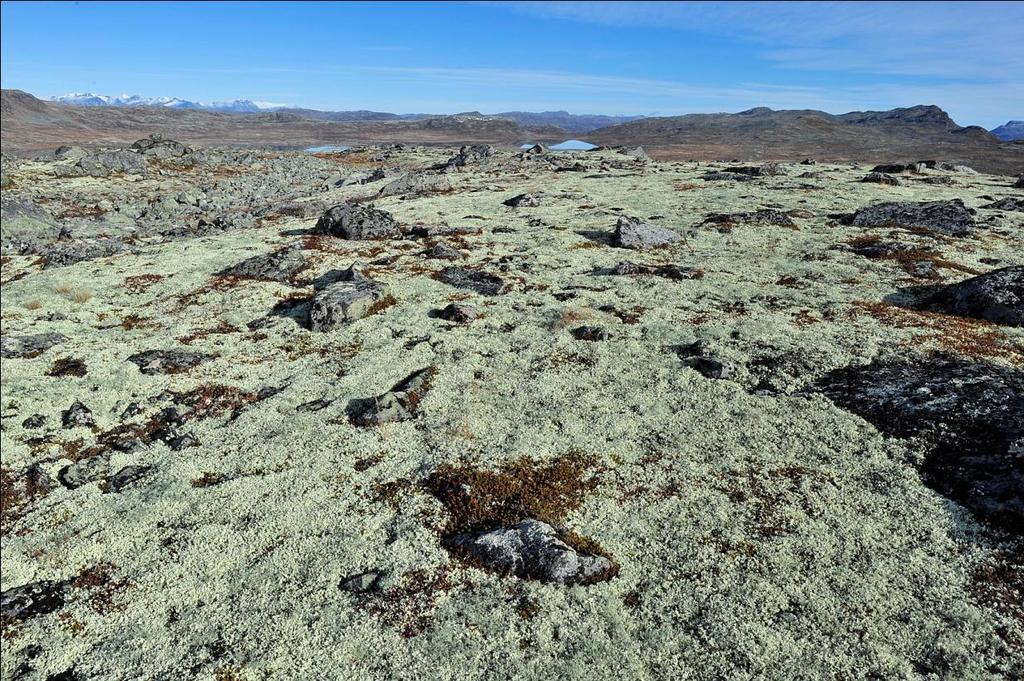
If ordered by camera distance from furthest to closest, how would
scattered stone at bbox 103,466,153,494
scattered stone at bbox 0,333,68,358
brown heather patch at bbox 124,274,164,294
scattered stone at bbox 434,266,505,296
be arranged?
brown heather patch at bbox 124,274,164,294
scattered stone at bbox 434,266,505,296
scattered stone at bbox 0,333,68,358
scattered stone at bbox 103,466,153,494

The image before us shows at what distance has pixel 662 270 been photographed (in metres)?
29.3

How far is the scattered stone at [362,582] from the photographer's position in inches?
462

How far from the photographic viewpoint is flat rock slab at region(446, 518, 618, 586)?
1161cm

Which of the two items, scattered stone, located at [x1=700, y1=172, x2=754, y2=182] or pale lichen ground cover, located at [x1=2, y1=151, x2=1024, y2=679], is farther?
scattered stone, located at [x1=700, y1=172, x2=754, y2=182]

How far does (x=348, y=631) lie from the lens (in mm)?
10766

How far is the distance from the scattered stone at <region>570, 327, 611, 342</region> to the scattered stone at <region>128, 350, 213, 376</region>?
14.5m

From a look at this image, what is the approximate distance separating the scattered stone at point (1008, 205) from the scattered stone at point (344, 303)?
143 feet

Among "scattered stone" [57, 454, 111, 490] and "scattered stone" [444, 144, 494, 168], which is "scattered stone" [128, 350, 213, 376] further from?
"scattered stone" [444, 144, 494, 168]

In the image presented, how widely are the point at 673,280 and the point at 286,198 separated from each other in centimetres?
5422

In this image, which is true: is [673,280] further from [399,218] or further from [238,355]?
[399,218]

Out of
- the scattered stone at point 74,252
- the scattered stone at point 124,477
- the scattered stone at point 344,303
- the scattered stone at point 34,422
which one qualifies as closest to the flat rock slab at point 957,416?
the scattered stone at point 344,303

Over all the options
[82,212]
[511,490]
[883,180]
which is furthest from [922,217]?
[82,212]

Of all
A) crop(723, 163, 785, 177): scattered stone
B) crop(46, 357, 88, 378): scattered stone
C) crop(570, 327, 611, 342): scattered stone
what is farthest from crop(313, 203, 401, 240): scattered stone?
crop(723, 163, 785, 177): scattered stone

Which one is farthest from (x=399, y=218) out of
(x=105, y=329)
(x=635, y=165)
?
(x=635, y=165)
